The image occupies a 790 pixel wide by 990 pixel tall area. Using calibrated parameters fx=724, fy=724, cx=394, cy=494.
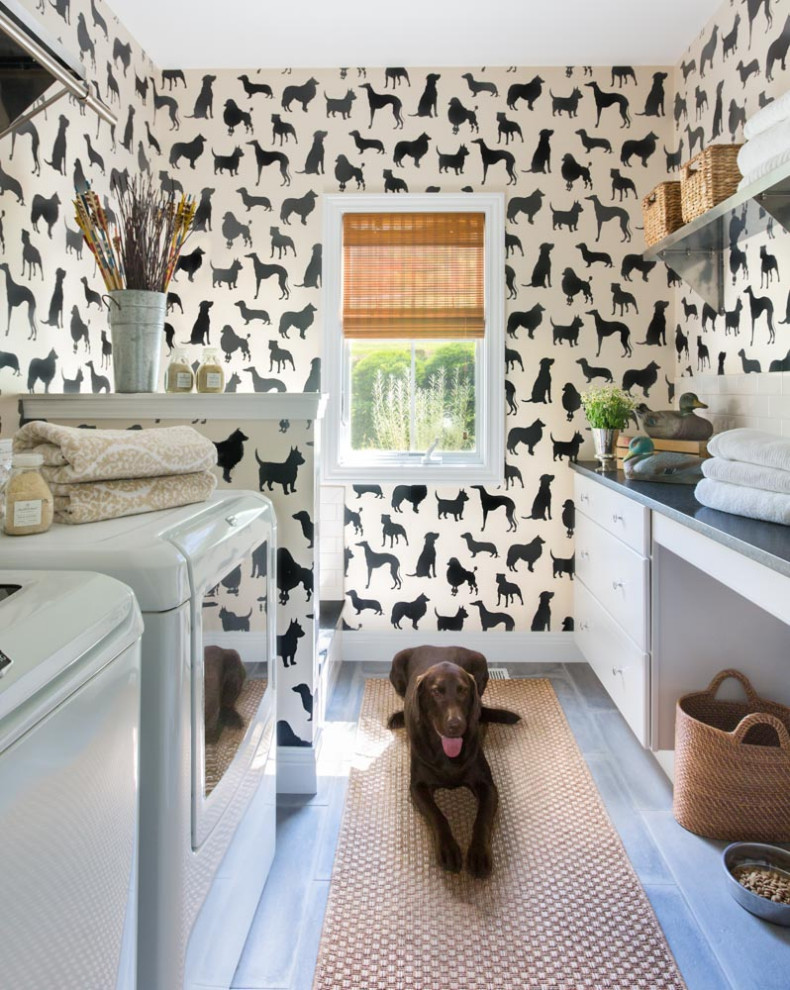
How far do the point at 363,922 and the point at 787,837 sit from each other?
1139mm

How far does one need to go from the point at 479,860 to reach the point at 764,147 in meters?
2.13

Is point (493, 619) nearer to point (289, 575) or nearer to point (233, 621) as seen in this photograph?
point (289, 575)

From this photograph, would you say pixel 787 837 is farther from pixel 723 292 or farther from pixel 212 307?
pixel 212 307

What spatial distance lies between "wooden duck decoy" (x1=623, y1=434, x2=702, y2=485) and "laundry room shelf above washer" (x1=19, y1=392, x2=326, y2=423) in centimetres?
125

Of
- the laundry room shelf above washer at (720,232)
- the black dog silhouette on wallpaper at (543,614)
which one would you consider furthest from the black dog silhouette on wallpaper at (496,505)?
the laundry room shelf above washer at (720,232)

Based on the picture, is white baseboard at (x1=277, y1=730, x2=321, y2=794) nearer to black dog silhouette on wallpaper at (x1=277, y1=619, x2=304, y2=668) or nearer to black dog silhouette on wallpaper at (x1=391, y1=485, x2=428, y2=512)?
black dog silhouette on wallpaper at (x1=277, y1=619, x2=304, y2=668)

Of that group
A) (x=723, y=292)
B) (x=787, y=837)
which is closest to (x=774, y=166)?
(x=723, y=292)

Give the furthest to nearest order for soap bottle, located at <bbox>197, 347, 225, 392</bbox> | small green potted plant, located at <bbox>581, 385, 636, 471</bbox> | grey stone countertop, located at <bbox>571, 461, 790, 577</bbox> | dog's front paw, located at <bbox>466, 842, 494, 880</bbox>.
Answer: small green potted plant, located at <bbox>581, 385, 636, 471</bbox> < soap bottle, located at <bbox>197, 347, 225, 392</bbox> < dog's front paw, located at <bbox>466, 842, 494, 880</bbox> < grey stone countertop, located at <bbox>571, 461, 790, 577</bbox>

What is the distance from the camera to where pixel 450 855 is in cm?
189

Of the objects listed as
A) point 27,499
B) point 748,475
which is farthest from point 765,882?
point 27,499

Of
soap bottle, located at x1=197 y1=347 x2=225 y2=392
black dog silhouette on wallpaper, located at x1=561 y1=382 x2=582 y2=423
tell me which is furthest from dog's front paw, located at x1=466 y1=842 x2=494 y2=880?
black dog silhouette on wallpaper, located at x1=561 y1=382 x2=582 y2=423

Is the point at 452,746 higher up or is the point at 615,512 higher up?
the point at 615,512

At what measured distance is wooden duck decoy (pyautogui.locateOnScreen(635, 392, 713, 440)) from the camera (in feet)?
9.14

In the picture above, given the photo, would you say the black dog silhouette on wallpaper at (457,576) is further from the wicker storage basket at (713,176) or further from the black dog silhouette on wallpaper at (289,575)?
the wicker storage basket at (713,176)
